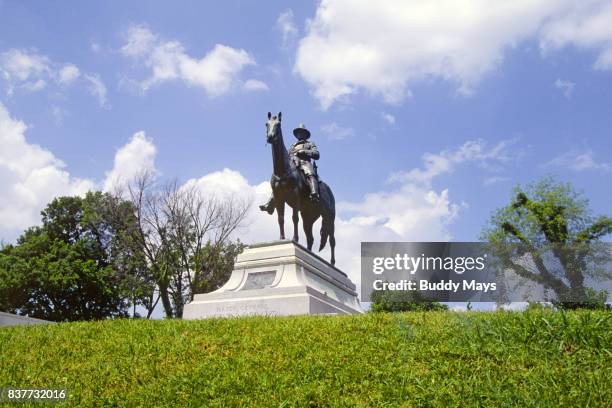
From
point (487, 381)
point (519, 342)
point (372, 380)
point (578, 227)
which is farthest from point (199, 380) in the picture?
point (578, 227)

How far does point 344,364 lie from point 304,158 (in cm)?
1149

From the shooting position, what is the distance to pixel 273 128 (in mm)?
14969

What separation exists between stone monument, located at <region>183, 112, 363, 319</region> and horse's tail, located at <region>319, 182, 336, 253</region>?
41 cm

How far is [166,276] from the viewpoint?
32250 mm

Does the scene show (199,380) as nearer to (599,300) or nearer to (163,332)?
(163,332)

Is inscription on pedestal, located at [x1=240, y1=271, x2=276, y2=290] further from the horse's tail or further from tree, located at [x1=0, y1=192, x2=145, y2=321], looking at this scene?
tree, located at [x1=0, y1=192, x2=145, y2=321]

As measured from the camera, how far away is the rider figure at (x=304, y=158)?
1659 centimetres

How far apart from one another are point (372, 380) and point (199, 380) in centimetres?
194

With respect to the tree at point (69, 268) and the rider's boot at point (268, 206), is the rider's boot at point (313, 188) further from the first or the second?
the tree at point (69, 268)

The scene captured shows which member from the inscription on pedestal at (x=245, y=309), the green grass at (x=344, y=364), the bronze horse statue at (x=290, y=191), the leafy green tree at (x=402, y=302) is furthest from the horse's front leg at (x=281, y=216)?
the leafy green tree at (x=402, y=302)

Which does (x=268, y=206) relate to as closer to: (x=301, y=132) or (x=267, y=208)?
(x=267, y=208)

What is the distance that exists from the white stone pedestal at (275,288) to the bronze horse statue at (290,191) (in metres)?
0.82

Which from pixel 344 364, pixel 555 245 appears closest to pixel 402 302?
pixel 555 245

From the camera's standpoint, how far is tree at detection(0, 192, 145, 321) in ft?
107
